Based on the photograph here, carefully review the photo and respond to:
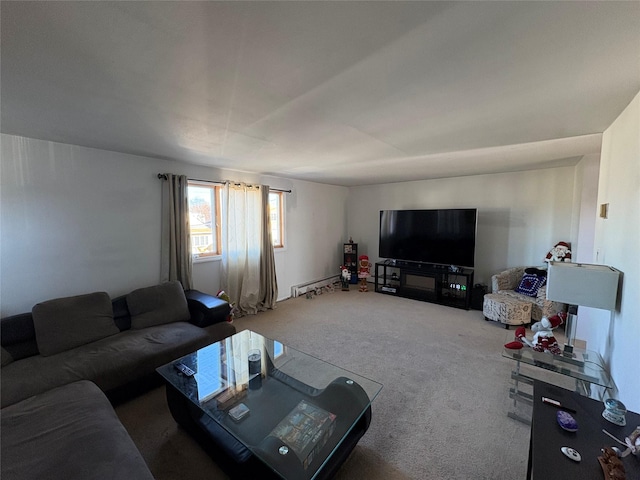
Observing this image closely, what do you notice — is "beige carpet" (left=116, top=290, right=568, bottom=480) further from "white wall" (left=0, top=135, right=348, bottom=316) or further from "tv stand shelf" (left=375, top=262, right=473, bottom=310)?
"white wall" (left=0, top=135, right=348, bottom=316)

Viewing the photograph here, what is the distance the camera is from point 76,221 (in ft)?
8.69

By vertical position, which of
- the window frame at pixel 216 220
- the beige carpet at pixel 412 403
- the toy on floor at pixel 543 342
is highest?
the window frame at pixel 216 220

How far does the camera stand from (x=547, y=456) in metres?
1.01

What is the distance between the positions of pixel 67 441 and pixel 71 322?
1415mm

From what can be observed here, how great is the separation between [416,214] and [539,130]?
277 centimetres

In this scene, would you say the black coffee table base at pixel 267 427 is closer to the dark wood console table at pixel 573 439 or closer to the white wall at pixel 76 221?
the dark wood console table at pixel 573 439

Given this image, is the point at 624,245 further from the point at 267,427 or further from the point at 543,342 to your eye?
the point at 267,427

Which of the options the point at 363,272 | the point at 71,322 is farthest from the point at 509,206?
the point at 71,322

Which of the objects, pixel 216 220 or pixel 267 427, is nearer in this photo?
pixel 267 427

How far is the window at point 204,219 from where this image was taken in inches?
145

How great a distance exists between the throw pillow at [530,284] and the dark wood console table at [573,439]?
2.95m

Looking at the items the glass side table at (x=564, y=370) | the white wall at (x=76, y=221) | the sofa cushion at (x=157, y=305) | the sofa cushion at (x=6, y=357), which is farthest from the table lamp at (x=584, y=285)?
the sofa cushion at (x=6, y=357)

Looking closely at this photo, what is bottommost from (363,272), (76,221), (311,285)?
(311,285)

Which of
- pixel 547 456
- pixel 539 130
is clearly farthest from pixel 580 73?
pixel 547 456
